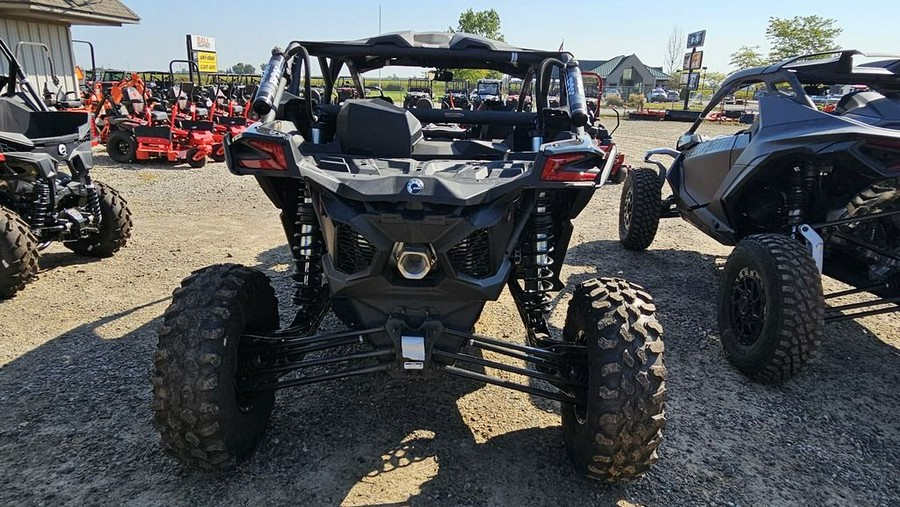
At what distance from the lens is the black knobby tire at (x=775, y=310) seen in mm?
3666

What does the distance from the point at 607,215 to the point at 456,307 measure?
6767 millimetres

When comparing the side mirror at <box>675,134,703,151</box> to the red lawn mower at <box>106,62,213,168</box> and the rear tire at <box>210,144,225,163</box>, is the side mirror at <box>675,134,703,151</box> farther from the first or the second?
the rear tire at <box>210,144,225,163</box>

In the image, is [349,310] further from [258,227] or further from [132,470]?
[258,227]

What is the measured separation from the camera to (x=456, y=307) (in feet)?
9.17

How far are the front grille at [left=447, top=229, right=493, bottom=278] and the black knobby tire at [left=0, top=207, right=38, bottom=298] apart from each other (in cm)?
404

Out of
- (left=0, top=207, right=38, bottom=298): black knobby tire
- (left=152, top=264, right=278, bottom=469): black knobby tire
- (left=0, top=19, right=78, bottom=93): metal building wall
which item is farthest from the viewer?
(left=0, top=19, right=78, bottom=93): metal building wall

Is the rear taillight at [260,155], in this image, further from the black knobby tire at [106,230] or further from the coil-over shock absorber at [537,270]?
the black knobby tire at [106,230]

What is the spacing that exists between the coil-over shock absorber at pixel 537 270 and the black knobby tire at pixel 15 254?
4.15 m

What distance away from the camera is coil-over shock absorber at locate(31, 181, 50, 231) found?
534 cm

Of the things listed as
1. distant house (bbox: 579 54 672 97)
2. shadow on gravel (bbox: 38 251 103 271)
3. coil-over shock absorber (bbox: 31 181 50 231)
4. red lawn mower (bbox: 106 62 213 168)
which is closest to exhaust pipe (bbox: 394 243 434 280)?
coil-over shock absorber (bbox: 31 181 50 231)

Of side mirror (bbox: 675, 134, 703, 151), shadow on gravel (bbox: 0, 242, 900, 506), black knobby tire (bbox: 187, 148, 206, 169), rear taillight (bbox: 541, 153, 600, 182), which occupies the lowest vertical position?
shadow on gravel (bbox: 0, 242, 900, 506)

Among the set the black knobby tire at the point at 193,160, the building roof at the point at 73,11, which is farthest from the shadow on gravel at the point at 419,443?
the building roof at the point at 73,11

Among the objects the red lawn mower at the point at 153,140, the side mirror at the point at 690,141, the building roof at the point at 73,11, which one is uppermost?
the building roof at the point at 73,11

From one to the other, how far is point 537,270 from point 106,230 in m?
4.91
